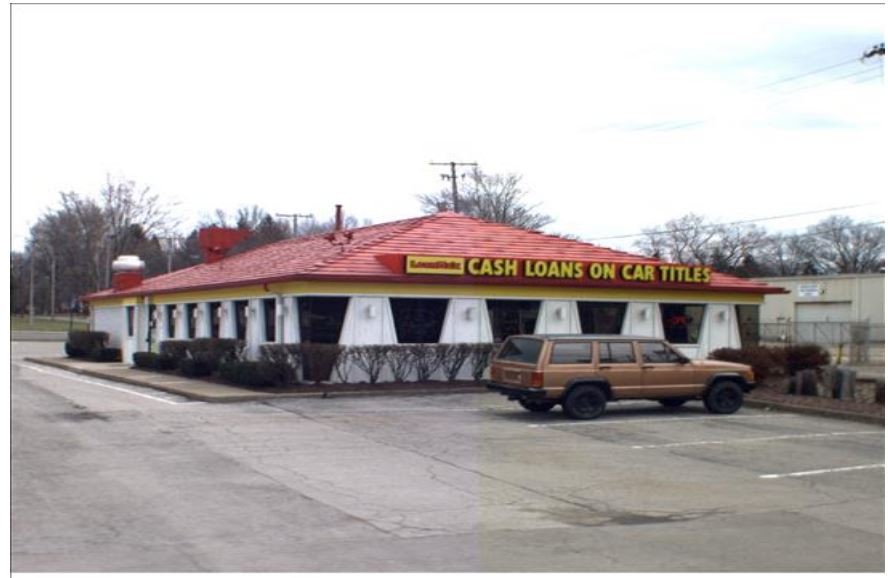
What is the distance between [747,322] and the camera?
112 ft

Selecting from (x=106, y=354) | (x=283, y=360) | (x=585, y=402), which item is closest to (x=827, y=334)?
(x=106, y=354)

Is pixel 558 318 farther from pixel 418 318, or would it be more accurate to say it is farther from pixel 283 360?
pixel 283 360

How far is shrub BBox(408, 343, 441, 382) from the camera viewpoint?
88.6ft

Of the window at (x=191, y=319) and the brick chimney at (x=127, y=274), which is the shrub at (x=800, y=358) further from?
the brick chimney at (x=127, y=274)

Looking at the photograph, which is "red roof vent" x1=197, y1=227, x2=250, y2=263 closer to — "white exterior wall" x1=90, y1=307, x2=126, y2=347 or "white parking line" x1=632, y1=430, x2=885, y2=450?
"white exterior wall" x1=90, y1=307, x2=126, y2=347

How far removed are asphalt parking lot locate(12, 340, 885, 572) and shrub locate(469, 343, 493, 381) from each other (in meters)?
6.98

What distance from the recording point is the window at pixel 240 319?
3162cm

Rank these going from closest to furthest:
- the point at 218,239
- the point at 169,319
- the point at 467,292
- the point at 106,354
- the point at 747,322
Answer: the point at 467,292, the point at 747,322, the point at 169,319, the point at 218,239, the point at 106,354

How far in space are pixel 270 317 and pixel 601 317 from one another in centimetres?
949

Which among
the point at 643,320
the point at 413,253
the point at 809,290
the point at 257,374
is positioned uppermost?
the point at 413,253

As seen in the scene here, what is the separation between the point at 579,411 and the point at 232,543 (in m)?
11.4

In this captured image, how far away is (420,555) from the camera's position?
8.77 meters

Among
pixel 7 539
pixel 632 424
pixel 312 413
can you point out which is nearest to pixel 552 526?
pixel 7 539

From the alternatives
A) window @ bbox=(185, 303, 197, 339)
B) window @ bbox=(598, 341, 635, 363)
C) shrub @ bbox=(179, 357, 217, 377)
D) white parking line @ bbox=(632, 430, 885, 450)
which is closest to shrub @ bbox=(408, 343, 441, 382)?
shrub @ bbox=(179, 357, 217, 377)
